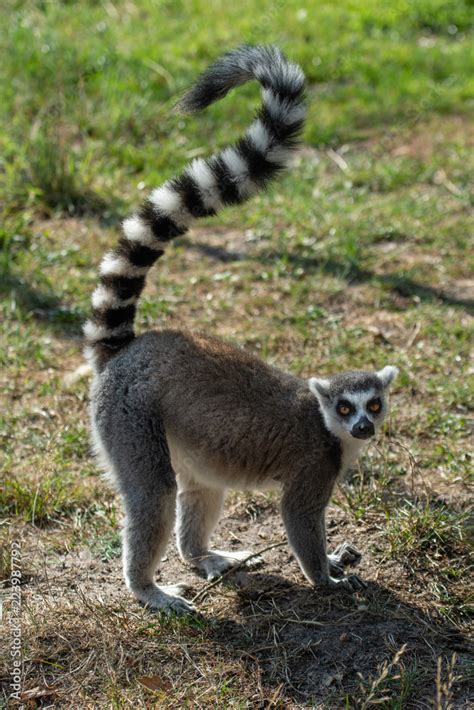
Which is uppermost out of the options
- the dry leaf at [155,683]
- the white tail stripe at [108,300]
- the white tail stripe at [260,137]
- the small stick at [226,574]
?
the white tail stripe at [260,137]

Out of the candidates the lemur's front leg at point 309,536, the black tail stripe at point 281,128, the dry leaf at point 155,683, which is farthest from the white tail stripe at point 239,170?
the dry leaf at point 155,683

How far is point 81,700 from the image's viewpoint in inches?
142

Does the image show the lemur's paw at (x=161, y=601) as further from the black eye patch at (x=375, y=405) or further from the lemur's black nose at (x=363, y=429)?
the black eye patch at (x=375, y=405)

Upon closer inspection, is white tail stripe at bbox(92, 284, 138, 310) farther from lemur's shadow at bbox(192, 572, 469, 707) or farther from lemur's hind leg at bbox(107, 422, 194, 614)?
lemur's shadow at bbox(192, 572, 469, 707)

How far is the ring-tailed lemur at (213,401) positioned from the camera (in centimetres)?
414

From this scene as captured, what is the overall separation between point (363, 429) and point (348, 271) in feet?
10.5

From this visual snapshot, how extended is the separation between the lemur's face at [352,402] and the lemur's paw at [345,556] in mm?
567

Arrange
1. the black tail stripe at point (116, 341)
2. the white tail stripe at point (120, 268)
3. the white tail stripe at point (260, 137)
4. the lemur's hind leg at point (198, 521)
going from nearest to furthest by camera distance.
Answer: the white tail stripe at point (260, 137)
the white tail stripe at point (120, 268)
the black tail stripe at point (116, 341)
the lemur's hind leg at point (198, 521)

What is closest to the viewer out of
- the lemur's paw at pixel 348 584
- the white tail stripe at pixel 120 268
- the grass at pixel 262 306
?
the grass at pixel 262 306

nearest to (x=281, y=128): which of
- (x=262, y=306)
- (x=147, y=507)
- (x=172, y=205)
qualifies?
(x=172, y=205)

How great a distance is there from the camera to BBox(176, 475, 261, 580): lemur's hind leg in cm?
465

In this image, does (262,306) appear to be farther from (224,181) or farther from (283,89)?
(283,89)

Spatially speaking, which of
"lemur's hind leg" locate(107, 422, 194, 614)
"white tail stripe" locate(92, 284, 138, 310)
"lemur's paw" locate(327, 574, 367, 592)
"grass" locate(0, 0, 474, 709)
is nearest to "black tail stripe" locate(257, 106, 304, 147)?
"white tail stripe" locate(92, 284, 138, 310)

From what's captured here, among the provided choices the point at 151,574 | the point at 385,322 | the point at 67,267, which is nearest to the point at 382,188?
the point at 385,322
